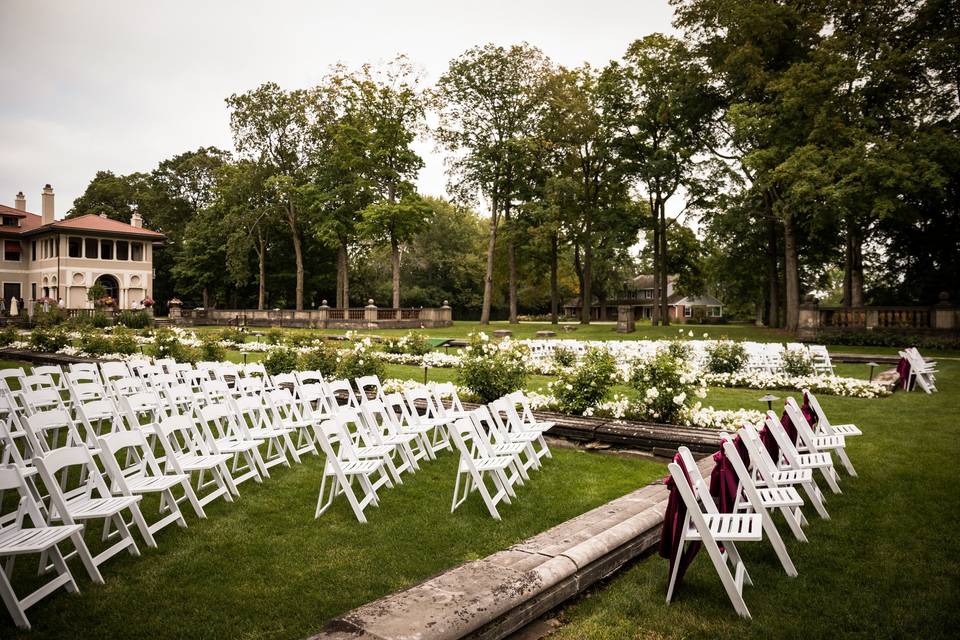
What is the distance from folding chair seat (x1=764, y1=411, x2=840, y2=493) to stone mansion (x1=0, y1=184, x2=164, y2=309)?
159ft

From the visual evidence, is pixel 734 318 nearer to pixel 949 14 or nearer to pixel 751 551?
pixel 949 14

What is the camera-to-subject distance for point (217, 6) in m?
13.5

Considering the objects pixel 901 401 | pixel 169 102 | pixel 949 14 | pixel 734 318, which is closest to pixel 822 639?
pixel 901 401

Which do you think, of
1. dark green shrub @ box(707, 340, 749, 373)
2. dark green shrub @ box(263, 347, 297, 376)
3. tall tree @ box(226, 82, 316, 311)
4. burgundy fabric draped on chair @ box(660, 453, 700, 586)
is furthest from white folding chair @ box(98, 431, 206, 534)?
tall tree @ box(226, 82, 316, 311)

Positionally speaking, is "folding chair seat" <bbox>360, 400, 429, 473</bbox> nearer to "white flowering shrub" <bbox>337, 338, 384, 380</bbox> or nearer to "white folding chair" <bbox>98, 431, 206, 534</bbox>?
"white folding chair" <bbox>98, 431, 206, 534</bbox>

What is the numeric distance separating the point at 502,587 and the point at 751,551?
86.5 inches

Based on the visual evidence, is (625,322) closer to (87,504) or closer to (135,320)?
(135,320)

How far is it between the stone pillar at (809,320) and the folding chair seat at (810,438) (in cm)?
2016

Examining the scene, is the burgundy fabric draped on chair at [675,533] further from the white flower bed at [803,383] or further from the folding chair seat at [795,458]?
the white flower bed at [803,383]

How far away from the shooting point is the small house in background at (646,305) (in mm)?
68625

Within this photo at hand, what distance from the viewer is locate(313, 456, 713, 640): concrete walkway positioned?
A: 3.02m

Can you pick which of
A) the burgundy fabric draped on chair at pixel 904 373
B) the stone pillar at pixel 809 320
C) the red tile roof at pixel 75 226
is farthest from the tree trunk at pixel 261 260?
the burgundy fabric draped on chair at pixel 904 373

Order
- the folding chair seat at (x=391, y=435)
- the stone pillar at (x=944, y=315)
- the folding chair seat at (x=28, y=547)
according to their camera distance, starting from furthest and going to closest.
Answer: the stone pillar at (x=944, y=315)
the folding chair seat at (x=391, y=435)
the folding chair seat at (x=28, y=547)

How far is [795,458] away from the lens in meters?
4.99
